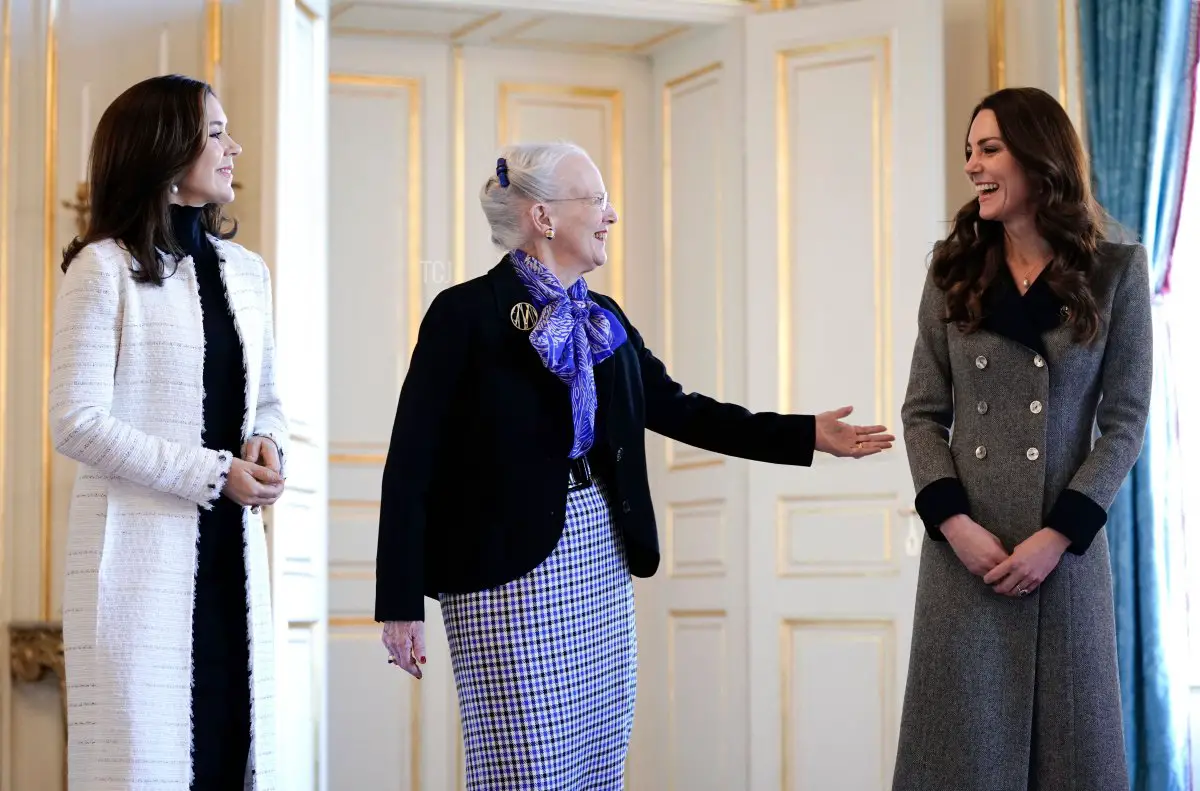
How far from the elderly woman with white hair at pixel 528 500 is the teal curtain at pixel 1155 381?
2086 mm

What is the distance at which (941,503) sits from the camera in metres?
2.59

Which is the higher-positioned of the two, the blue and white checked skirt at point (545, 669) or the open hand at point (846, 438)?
the open hand at point (846, 438)

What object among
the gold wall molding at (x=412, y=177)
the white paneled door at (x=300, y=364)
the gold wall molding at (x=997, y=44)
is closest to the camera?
the white paneled door at (x=300, y=364)

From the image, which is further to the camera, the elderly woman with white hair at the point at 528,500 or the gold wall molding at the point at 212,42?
the gold wall molding at the point at 212,42

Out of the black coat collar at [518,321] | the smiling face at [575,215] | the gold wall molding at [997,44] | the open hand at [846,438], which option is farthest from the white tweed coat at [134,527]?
the gold wall molding at [997,44]

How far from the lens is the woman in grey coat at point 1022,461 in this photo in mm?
2490

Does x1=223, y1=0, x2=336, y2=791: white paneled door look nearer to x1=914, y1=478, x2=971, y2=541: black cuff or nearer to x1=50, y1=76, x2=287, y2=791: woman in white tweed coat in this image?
x1=50, y1=76, x2=287, y2=791: woman in white tweed coat

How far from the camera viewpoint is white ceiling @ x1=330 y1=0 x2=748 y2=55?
4945 millimetres

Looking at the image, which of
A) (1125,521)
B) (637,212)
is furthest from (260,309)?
(637,212)

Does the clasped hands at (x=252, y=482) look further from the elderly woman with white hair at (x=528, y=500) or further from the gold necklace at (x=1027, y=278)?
the gold necklace at (x=1027, y=278)

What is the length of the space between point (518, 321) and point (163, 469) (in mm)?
616

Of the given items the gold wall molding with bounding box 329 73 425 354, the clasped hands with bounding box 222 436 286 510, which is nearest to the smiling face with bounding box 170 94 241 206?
the clasped hands with bounding box 222 436 286 510

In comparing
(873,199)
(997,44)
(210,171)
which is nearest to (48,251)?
(210,171)

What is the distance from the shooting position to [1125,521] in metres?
4.12
